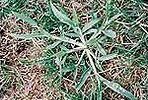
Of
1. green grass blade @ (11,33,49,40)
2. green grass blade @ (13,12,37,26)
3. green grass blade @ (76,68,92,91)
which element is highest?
green grass blade @ (13,12,37,26)

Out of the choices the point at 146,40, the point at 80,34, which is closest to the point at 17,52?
the point at 80,34

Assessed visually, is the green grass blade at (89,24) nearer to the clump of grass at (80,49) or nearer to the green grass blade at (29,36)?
the clump of grass at (80,49)

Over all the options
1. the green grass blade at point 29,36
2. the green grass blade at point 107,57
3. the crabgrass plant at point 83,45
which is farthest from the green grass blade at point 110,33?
the green grass blade at point 29,36

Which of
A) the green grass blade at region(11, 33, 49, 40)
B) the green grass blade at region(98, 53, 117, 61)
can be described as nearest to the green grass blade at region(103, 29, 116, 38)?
the green grass blade at region(98, 53, 117, 61)

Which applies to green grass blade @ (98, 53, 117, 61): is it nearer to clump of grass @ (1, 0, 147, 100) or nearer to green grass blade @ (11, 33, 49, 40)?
clump of grass @ (1, 0, 147, 100)

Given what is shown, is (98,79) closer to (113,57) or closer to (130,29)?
(113,57)

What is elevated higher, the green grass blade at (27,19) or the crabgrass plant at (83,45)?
the green grass blade at (27,19)

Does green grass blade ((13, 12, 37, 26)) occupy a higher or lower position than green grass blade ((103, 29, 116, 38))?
higher

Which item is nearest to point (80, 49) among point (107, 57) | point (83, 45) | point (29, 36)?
point (83, 45)
